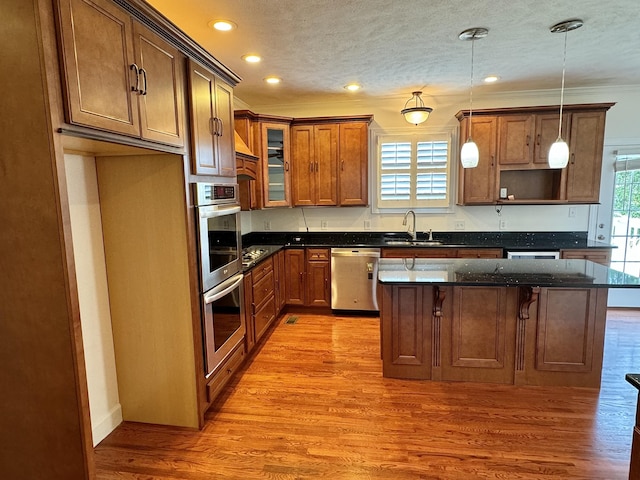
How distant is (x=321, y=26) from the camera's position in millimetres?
2602

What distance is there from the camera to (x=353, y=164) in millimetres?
4586

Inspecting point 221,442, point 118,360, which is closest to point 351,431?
point 221,442

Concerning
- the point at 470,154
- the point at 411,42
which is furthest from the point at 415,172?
the point at 411,42

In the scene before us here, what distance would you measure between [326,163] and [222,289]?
256 cm

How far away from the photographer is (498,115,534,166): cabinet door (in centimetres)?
418

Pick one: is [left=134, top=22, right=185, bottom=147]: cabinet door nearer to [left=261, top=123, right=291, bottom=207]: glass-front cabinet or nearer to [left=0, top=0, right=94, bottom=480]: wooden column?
[left=0, top=0, right=94, bottom=480]: wooden column

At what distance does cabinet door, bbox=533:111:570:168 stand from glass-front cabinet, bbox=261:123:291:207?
9.88ft

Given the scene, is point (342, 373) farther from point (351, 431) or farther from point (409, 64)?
point (409, 64)

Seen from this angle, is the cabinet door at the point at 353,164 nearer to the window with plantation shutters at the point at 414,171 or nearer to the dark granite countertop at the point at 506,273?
the window with plantation shutters at the point at 414,171

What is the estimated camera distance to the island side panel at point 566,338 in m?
2.71

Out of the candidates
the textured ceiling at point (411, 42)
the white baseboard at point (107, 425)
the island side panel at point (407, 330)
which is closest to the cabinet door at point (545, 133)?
the textured ceiling at point (411, 42)

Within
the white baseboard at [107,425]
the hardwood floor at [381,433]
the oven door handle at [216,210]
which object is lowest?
the hardwood floor at [381,433]

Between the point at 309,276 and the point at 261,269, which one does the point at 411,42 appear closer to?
the point at 261,269

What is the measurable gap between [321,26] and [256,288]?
7.62 ft
